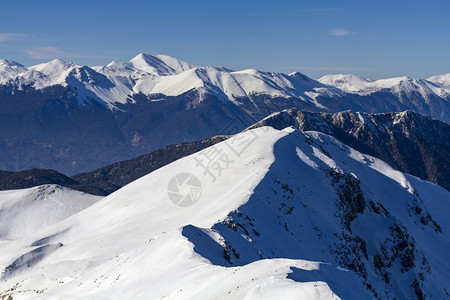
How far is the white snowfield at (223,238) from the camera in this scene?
31.9 meters

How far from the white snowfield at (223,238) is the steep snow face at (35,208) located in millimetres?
2431

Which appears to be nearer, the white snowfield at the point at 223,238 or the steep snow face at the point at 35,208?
the white snowfield at the point at 223,238

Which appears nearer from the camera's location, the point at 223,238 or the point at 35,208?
the point at 223,238

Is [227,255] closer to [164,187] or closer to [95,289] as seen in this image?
[95,289]

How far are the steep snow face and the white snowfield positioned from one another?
7.97 feet

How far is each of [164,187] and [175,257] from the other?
51.8m

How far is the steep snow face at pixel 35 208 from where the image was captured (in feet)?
406

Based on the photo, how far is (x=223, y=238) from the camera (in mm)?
48625

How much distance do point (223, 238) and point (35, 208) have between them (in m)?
103

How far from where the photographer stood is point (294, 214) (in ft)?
231

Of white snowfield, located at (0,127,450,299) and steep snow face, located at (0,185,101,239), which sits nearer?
white snowfield, located at (0,127,450,299)

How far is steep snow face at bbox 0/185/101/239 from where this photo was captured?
123625 mm

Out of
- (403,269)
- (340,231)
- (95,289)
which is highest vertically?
(95,289)

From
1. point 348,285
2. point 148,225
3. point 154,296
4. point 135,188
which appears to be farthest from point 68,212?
point 348,285
